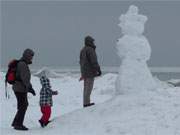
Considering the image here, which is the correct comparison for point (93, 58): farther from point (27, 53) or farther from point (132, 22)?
point (27, 53)

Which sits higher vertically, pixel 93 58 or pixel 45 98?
pixel 93 58

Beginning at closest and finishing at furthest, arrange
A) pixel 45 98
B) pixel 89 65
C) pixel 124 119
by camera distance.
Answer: pixel 124 119 → pixel 45 98 → pixel 89 65

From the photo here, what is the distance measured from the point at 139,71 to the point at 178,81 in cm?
3402

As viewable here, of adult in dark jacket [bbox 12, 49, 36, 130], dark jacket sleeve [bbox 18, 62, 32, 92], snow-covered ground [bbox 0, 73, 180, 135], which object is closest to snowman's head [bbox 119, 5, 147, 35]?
snow-covered ground [bbox 0, 73, 180, 135]

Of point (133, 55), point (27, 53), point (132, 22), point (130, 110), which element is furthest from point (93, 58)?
point (27, 53)

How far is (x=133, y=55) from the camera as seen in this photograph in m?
13.9

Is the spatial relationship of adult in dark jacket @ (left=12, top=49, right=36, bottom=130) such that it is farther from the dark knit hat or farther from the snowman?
the snowman

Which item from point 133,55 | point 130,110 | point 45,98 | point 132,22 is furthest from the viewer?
point 132,22

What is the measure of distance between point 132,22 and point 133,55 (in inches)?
37.2

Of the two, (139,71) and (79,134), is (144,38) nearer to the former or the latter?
(139,71)

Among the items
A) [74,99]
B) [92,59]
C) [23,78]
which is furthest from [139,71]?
[74,99]

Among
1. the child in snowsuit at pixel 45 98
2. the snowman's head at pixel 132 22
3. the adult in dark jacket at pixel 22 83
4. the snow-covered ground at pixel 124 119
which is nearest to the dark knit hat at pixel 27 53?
the adult in dark jacket at pixel 22 83

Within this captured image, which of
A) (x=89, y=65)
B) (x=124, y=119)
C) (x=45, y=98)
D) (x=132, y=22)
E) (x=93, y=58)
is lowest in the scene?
(x=124, y=119)

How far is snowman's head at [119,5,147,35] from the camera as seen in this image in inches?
557
